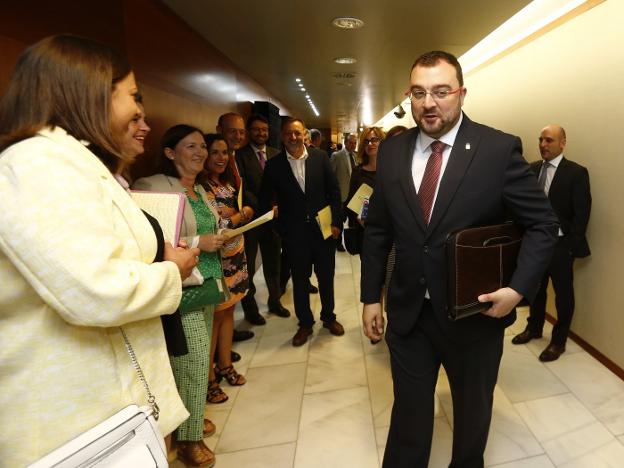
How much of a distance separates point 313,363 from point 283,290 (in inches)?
54.3

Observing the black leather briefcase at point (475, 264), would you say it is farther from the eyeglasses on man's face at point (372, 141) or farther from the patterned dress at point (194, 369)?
the eyeglasses on man's face at point (372, 141)

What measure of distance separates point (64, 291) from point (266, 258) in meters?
2.89

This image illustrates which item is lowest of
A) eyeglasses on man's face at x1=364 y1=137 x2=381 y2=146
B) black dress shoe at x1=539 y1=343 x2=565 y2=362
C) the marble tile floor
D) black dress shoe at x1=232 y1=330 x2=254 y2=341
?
the marble tile floor

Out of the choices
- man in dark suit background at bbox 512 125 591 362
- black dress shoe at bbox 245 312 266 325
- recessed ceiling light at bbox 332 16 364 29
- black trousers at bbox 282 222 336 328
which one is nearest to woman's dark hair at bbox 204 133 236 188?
black trousers at bbox 282 222 336 328

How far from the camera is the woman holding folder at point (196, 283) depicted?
1.80 m

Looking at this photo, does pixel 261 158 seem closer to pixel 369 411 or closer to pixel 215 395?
pixel 215 395

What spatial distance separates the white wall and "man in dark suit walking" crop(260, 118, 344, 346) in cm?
193

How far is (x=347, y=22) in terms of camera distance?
9.42 feet

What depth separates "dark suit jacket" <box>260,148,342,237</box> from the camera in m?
2.93

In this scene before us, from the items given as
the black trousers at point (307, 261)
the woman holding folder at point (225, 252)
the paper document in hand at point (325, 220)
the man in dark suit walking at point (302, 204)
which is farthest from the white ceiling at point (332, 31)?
the black trousers at point (307, 261)

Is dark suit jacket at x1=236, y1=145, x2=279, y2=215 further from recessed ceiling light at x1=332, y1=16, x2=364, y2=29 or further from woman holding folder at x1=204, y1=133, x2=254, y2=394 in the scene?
recessed ceiling light at x1=332, y1=16, x2=364, y2=29

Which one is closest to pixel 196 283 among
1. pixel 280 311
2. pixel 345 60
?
pixel 280 311

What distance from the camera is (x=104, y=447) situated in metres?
0.82

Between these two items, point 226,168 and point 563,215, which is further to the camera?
point 563,215
